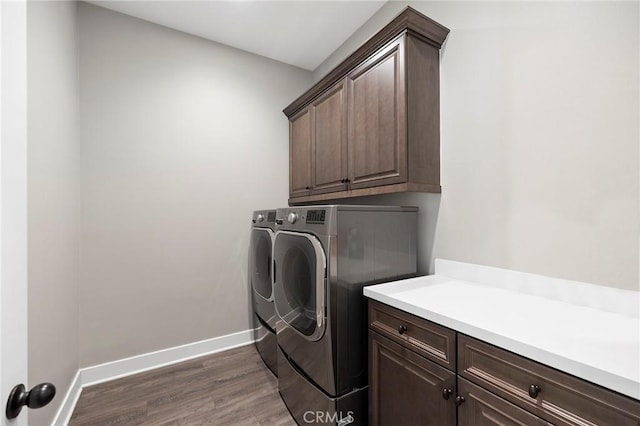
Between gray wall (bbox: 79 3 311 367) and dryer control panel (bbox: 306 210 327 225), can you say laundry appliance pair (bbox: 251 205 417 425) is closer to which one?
dryer control panel (bbox: 306 210 327 225)

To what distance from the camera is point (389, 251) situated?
1.60 m

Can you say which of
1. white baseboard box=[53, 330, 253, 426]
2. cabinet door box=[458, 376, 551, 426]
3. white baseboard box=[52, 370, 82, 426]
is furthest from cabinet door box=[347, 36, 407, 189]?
white baseboard box=[52, 370, 82, 426]

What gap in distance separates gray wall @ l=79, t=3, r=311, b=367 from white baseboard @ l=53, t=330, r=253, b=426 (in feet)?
0.19

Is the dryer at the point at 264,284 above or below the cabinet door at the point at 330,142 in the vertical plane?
below

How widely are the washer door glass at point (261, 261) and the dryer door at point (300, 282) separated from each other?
0.26 metres

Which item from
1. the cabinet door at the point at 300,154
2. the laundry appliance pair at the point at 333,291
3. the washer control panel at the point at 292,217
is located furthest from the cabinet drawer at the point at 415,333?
the cabinet door at the point at 300,154

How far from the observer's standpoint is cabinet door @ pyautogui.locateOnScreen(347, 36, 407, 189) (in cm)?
156

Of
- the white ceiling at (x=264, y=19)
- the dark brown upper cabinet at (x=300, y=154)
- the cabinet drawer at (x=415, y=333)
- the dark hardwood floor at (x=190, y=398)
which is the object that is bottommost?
the dark hardwood floor at (x=190, y=398)

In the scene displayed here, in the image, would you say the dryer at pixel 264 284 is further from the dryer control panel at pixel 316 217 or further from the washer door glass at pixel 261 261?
the dryer control panel at pixel 316 217

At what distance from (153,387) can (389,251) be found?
6.58 ft

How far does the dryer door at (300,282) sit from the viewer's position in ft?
4.54

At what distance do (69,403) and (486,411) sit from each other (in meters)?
2.40

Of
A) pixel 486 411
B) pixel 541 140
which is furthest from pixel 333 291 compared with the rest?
pixel 541 140

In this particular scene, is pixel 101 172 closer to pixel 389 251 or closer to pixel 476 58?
pixel 389 251
